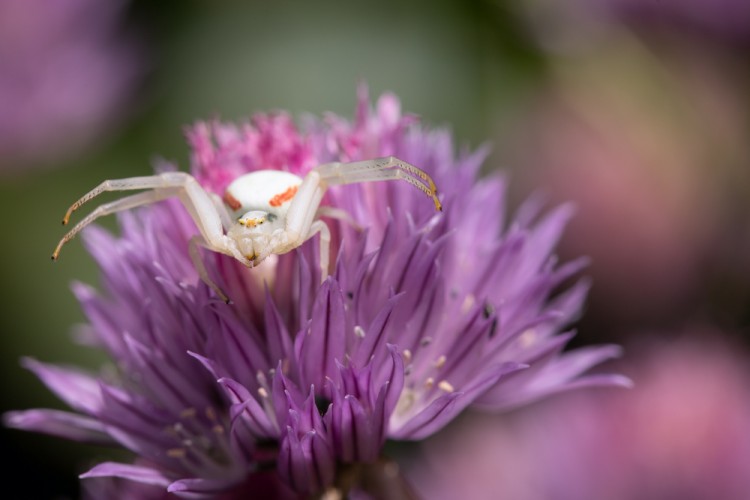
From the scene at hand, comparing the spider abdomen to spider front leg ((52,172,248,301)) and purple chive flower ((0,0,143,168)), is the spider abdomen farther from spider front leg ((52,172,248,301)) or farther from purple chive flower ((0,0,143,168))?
purple chive flower ((0,0,143,168))

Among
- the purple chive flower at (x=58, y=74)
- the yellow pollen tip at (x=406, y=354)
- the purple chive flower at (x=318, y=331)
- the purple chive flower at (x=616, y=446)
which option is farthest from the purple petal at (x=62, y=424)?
the purple chive flower at (x=58, y=74)

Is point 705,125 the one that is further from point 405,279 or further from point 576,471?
point 405,279

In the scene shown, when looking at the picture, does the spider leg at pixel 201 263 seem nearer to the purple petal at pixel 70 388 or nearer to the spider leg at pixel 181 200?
the spider leg at pixel 181 200

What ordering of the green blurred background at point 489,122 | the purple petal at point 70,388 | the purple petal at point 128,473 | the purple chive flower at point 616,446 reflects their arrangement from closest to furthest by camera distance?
the purple petal at point 128,473
the purple petal at point 70,388
the purple chive flower at point 616,446
the green blurred background at point 489,122

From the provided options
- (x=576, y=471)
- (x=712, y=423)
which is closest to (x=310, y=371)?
(x=576, y=471)

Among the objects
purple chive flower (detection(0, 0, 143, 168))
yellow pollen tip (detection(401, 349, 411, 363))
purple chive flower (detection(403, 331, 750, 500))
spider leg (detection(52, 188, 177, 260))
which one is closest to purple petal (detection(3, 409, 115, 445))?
spider leg (detection(52, 188, 177, 260))

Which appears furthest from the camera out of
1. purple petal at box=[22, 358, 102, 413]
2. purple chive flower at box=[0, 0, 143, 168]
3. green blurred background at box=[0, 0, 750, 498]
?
purple chive flower at box=[0, 0, 143, 168]
